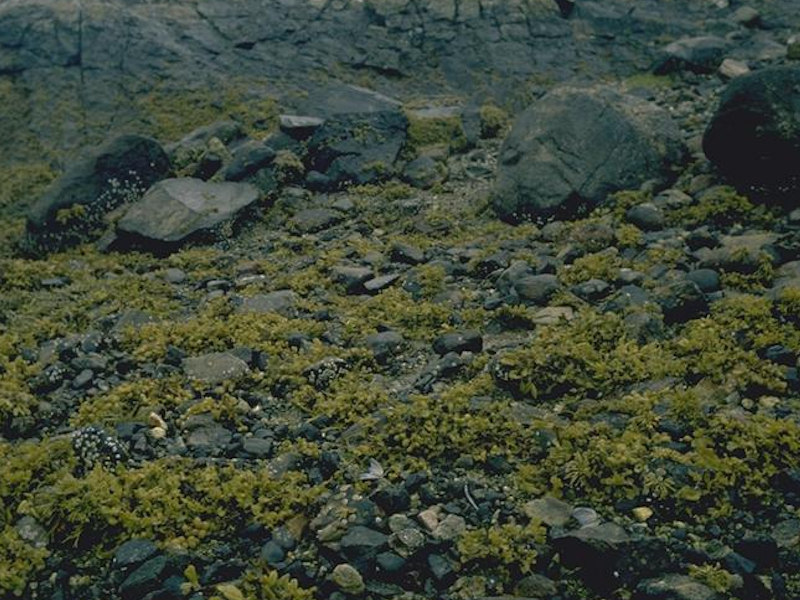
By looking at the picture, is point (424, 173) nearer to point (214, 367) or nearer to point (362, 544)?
point (214, 367)

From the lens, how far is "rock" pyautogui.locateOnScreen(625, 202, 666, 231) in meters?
11.5

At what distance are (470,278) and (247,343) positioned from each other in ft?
11.5

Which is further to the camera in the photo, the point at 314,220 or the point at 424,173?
the point at 424,173

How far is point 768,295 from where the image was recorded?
877cm

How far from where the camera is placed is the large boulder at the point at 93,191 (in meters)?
14.4

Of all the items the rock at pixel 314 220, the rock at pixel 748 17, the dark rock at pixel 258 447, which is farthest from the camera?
the rock at pixel 748 17

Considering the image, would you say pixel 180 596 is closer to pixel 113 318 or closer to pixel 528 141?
pixel 113 318

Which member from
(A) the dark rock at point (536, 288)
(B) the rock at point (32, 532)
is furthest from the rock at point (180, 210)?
(B) the rock at point (32, 532)

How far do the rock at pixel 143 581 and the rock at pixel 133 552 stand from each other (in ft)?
0.30

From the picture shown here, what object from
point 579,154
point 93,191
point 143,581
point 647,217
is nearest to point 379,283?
point 647,217

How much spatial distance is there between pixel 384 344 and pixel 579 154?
601cm

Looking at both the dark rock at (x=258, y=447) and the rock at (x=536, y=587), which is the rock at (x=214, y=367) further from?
the rock at (x=536, y=587)

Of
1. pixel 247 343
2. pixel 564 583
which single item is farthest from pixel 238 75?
pixel 564 583

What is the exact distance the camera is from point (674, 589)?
521 cm
